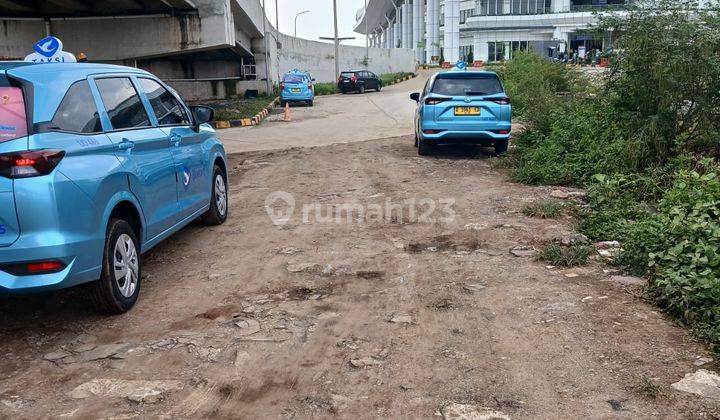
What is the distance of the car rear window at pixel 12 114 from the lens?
4199 millimetres

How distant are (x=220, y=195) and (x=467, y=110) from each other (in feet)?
19.5

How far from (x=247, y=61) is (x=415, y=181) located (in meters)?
32.4

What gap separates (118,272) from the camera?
191 inches

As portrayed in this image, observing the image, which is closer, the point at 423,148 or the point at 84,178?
the point at 84,178

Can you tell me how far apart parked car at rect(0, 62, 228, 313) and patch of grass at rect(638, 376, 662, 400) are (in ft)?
12.2

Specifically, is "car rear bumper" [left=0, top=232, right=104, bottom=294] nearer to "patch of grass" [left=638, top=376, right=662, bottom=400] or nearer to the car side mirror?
the car side mirror

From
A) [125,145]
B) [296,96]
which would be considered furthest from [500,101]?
[296,96]

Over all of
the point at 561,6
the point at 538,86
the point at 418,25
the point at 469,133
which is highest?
the point at 418,25

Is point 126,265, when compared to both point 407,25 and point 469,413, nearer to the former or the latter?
point 469,413

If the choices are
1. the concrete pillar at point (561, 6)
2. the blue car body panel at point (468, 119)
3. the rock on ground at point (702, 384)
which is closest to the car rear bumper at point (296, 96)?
the blue car body panel at point (468, 119)

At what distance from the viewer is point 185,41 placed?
2311 centimetres

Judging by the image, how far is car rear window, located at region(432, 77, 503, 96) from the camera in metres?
12.2

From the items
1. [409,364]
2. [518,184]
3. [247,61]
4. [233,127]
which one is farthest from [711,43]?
[247,61]

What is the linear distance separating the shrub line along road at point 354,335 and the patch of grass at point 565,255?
125 millimetres
